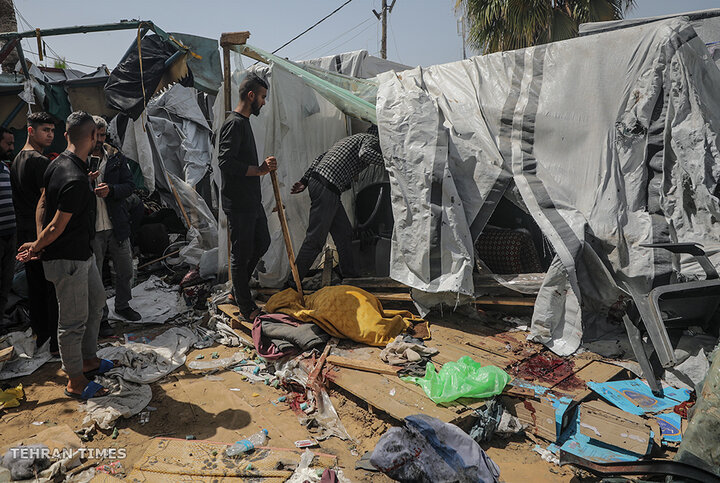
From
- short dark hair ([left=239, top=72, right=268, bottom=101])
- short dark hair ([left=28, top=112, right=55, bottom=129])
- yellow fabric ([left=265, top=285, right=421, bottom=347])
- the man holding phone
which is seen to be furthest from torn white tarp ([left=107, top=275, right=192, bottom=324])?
Answer: short dark hair ([left=239, top=72, right=268, bottom=101])

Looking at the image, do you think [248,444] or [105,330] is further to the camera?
[105,330]

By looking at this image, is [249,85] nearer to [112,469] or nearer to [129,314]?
[129,314]

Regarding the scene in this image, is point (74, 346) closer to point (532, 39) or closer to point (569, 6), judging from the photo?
point (532, 39)

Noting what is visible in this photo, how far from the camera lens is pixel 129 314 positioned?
4484 millimetres

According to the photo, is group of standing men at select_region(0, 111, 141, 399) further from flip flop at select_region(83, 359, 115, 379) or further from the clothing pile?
the clothing pile

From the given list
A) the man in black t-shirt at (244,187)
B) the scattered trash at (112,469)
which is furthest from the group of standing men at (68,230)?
the man in black t-shirt at (244,187)

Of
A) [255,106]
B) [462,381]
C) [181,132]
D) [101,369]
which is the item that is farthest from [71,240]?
[181,132]

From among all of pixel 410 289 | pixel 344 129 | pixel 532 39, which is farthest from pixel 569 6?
pixel 410 289

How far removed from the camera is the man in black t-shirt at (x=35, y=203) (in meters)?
3.34

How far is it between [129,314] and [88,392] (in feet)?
5.12

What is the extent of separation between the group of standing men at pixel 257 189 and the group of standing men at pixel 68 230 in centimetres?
105

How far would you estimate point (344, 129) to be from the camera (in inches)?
214

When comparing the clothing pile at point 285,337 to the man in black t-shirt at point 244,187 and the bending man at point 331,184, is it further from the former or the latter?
the bending man at point 331,184

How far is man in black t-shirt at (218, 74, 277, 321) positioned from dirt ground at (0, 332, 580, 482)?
94 centimetres
